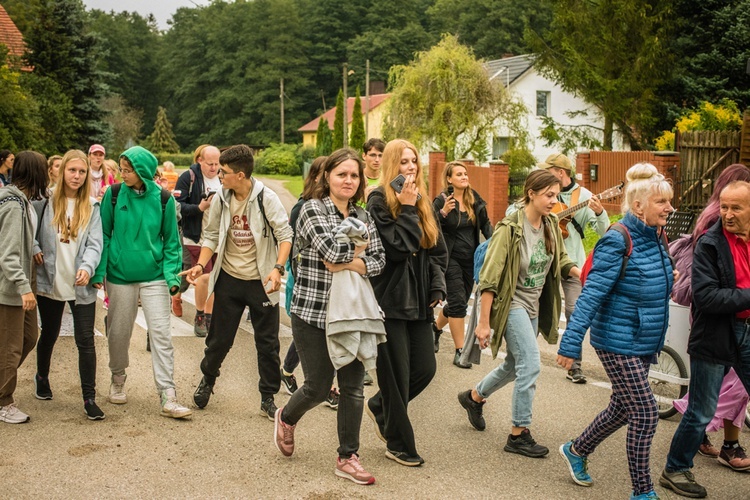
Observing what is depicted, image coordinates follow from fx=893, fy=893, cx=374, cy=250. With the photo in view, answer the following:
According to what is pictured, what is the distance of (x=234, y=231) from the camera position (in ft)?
21.8

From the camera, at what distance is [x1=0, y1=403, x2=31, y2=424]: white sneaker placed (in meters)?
6.33

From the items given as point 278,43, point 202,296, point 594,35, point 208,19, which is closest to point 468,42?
point 278,43

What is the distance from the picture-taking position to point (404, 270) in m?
5.52

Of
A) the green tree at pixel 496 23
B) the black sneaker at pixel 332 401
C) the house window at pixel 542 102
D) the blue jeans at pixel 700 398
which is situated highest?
the green tree at pixel 496 23

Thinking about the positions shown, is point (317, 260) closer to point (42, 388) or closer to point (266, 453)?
point (266, 453)

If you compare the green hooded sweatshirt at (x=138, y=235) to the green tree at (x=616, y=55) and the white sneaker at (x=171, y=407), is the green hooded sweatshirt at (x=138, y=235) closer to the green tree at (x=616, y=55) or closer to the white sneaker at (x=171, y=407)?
the white sneaker at (x=171, y=407)

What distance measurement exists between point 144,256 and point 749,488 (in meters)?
4.34

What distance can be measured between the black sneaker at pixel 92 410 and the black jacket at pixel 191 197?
11.9 feet

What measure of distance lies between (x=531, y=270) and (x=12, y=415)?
379cm

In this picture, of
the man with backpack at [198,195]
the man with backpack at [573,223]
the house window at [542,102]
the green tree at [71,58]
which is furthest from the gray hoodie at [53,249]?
the house window at [542,102]

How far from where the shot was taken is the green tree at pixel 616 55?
105 ft

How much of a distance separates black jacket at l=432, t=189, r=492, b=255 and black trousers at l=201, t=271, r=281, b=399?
225 centimetres

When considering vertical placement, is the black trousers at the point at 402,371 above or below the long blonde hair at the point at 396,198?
below

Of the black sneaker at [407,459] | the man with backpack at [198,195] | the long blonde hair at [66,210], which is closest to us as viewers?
the black sneaker at [407,459]
